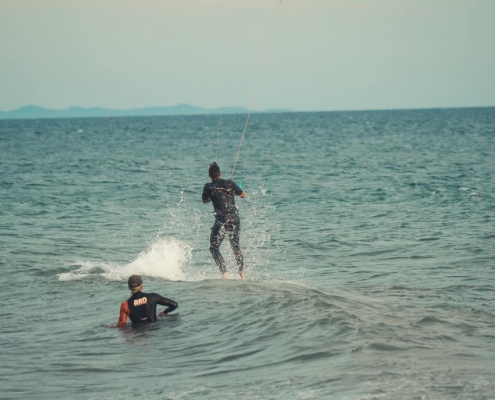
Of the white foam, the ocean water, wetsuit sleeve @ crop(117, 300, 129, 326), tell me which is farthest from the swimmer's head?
the white foam

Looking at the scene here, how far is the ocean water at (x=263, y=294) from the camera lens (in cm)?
733

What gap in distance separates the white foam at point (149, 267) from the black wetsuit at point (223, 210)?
1218mm

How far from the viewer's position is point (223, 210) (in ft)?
41.4

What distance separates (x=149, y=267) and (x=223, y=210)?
2.34 m

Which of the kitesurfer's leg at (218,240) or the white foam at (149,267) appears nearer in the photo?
the kitesurfer's leg at (218,240)

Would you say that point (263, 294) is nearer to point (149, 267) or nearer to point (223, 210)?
point (223, 210)

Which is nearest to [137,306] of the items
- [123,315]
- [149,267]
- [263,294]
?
[123,315]

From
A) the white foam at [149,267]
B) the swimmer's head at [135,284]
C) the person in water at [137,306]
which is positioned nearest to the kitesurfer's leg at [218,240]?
the white foam at [149,267]

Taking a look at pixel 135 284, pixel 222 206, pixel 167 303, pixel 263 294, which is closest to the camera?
Result: pixel 135 284

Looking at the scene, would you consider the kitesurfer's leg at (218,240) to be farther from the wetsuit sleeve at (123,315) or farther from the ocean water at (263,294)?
the wetsuit sleeve at (123,315)

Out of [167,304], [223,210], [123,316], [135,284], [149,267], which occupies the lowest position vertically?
[149,267]

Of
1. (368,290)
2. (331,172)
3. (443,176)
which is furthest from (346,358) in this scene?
(331,172)

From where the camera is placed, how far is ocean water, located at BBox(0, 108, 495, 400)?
733cm

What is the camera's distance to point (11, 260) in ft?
50.4
